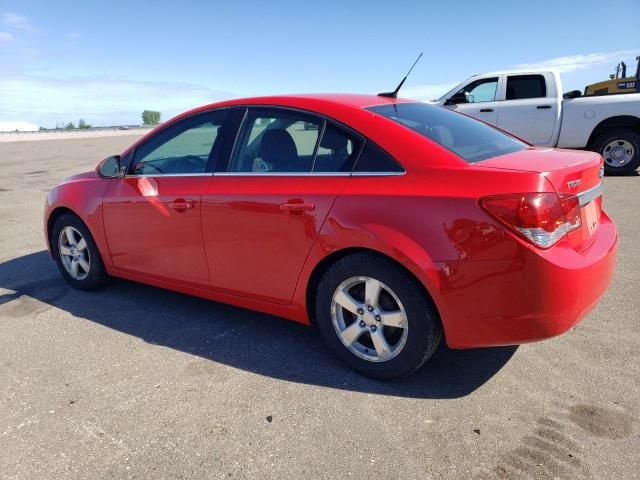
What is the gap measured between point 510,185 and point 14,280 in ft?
15.3

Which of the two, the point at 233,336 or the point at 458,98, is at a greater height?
the point at 458,98

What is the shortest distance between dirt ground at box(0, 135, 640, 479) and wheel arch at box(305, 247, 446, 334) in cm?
39

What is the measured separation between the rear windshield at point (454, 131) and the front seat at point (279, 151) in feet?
1.83

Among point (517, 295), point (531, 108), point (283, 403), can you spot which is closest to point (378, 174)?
point (517, 295)

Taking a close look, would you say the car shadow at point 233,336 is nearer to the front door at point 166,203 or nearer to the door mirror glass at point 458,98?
the front door at point 166,203

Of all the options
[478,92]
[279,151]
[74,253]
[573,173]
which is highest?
[478,92]

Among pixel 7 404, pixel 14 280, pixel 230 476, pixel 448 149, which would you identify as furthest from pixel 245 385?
pixel 14 280

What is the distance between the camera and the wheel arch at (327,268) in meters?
2.78

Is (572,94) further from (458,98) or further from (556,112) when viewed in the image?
(458,98)

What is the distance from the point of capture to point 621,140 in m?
9.98

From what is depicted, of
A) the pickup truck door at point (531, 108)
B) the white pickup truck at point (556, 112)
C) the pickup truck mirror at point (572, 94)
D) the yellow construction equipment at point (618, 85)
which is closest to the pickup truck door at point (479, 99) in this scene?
the white pickup truck at point (556, 112)

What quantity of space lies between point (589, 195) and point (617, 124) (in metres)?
8.34

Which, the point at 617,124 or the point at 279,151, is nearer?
the point at 279,151

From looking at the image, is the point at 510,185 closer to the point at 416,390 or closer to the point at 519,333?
the point at 519,333
